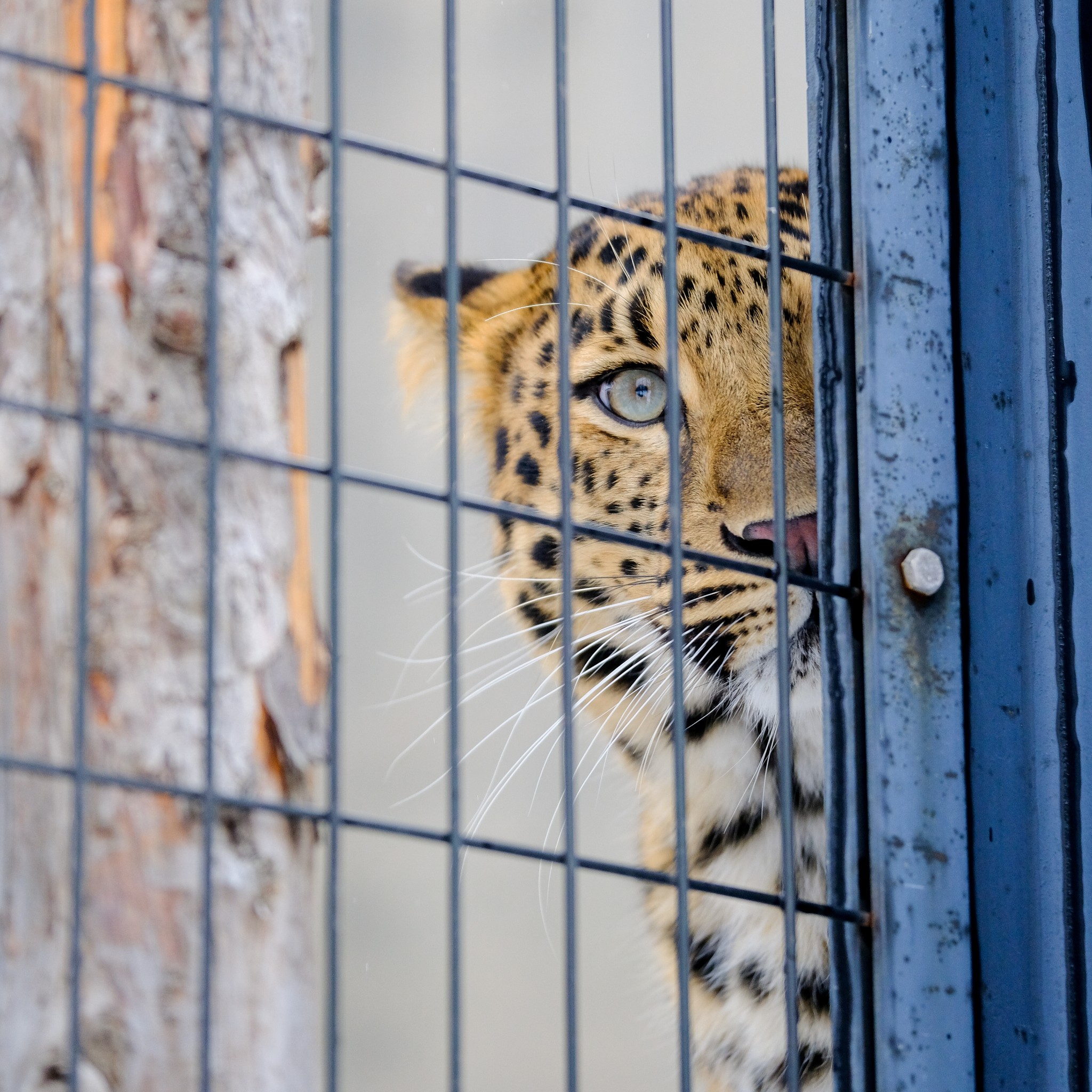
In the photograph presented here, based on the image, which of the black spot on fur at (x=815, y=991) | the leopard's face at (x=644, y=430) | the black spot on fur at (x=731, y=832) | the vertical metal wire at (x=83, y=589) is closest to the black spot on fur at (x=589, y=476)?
the leopard's face at (x=644, y=430)

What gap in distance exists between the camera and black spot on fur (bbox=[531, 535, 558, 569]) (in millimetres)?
2104

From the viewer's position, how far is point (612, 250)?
2113 mm

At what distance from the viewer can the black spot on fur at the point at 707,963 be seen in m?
1.81

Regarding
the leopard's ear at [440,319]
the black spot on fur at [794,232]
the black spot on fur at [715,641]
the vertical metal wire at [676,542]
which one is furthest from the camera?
the leopard's ear at [440,319]

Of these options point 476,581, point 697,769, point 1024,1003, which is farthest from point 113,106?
point 476,581

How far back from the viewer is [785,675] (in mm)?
1009

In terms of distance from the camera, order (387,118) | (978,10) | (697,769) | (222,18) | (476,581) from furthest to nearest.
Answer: (387,118), (476,581), (697,769), (978,10), (222,18)

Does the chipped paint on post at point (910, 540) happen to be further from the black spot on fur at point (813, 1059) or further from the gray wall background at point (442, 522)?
the gray wall background at point (442, 522)

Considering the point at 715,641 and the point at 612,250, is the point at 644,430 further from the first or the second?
the point at 715,641

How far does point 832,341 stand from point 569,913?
0.47m

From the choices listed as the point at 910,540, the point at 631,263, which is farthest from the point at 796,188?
the point at 910,540

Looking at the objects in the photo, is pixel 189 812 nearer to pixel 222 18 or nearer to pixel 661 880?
A: pixel 661 880

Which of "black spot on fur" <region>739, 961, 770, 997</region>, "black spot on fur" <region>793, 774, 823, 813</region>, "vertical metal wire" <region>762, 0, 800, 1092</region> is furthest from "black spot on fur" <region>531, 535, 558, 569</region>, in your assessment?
"vertical metal wire" <region>762, 0, 800, 1092</region>

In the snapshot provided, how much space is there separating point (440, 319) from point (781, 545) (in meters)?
1.51
